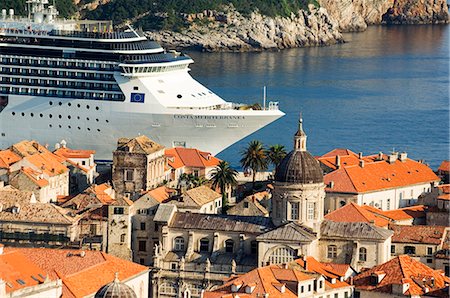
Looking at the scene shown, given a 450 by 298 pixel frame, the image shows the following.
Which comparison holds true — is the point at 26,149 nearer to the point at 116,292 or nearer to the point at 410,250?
the point at 410,250

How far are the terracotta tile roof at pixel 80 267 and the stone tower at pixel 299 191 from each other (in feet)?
21.6

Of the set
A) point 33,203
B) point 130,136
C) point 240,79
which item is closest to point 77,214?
point 33,203

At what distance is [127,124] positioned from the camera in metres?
127

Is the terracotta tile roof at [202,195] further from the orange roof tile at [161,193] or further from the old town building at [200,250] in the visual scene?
the old town building at [200,250]

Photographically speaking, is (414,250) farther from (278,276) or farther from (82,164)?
(82,164)

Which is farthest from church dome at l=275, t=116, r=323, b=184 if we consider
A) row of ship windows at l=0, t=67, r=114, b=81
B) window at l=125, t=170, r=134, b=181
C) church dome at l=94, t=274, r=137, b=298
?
row of ship windows at l=0, t=67, r=114, b=81

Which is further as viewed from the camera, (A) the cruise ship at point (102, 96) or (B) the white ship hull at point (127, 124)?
(A) the cruise ship at point (102, 96)

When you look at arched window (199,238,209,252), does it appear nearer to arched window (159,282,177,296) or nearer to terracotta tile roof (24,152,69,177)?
arched window (159,282,177,296)

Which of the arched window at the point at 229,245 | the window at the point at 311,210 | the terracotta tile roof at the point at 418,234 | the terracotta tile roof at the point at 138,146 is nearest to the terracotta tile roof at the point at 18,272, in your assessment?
the arched window at the point at 229,245

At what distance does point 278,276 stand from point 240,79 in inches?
4546

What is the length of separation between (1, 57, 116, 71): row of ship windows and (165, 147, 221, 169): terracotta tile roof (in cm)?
1408

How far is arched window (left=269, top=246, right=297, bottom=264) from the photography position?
3428 inches

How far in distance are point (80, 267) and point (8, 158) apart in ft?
86.8

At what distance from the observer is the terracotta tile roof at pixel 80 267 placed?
80.8 meters
